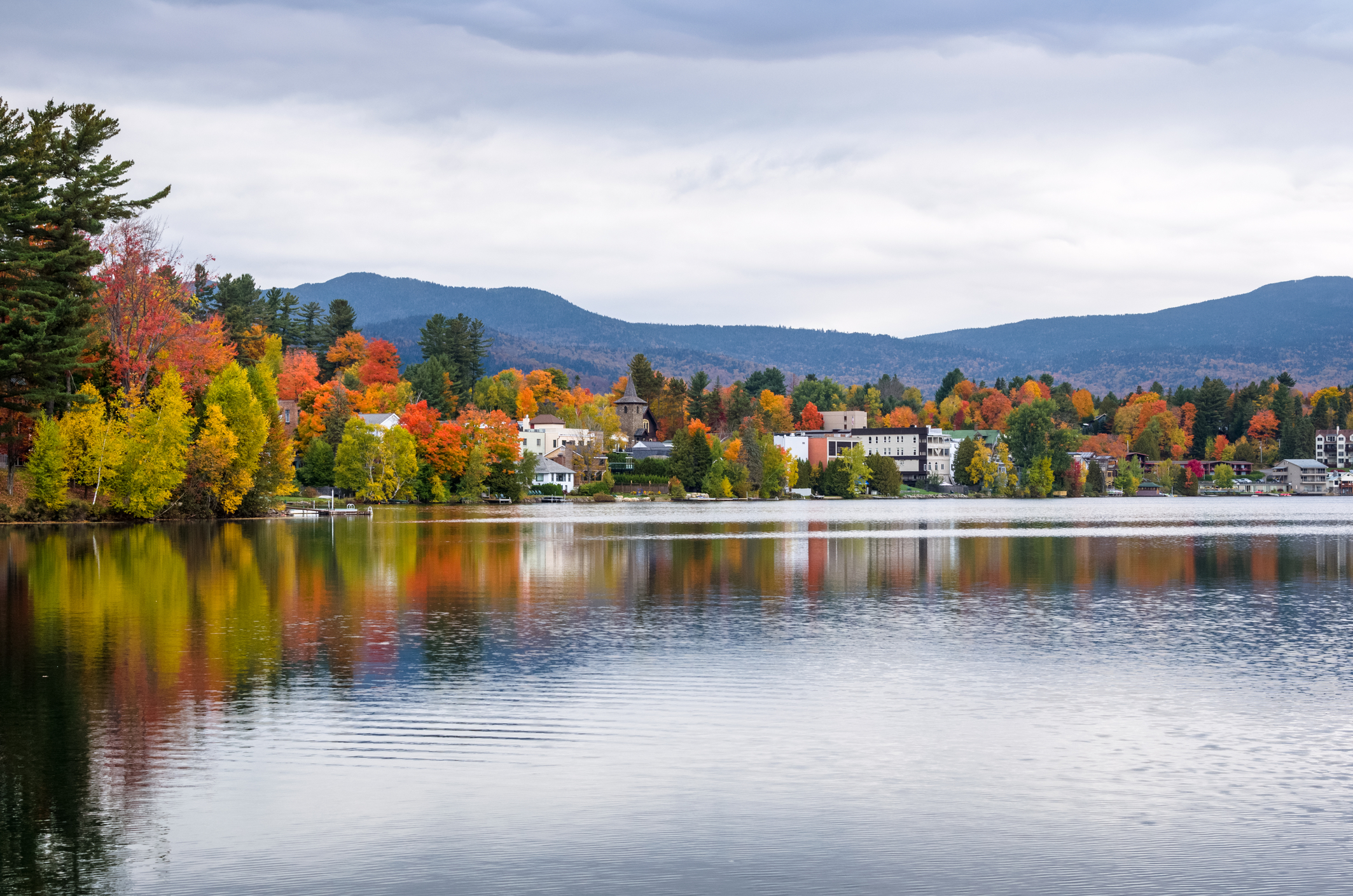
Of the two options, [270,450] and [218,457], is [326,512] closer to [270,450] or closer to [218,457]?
[270,450]

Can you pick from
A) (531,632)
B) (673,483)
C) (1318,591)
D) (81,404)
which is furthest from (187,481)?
(673,483)

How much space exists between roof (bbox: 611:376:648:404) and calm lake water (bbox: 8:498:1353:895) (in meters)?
146

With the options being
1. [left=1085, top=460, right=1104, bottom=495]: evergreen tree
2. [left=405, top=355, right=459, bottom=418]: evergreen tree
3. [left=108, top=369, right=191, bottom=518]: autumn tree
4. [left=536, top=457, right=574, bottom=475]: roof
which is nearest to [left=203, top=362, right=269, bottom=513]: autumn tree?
[left=108, top=369, right=191, bottom=518]: autumn tree

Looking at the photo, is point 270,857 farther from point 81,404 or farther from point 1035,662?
point 81,404

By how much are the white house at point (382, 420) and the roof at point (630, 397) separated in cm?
6083

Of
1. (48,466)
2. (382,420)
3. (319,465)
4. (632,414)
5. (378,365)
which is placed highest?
(378,365)

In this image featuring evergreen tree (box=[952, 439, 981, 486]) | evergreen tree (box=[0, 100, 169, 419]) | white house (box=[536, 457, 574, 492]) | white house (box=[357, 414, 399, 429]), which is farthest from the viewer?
evergreen tree (box=[952, 439, 981, 486])

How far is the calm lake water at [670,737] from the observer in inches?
395

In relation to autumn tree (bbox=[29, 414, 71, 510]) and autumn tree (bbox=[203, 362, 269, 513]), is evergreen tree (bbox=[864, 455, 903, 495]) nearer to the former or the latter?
autumn tree (bbox=[203, 362, 269, 513])

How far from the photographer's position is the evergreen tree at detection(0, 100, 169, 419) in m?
51.2

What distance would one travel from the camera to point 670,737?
47.6ft

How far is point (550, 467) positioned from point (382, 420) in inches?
913

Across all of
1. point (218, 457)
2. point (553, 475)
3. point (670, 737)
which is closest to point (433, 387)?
point (553, 475)

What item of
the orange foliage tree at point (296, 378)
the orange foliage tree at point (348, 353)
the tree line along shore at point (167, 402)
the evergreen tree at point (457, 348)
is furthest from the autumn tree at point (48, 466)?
the evergreen tree at point (457, 348)
